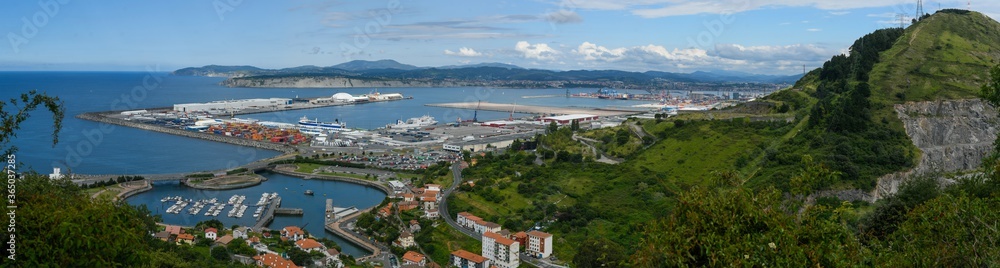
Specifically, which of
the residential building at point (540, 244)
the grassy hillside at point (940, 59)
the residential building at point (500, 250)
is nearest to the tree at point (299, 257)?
the residential building at point (500, 250)

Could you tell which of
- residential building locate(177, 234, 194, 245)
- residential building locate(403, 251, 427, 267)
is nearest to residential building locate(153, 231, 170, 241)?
residential building locate(177, 234, 194, 245)

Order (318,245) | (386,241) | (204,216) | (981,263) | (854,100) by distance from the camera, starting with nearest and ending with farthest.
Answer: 1. (981,263)
2. (318,245)
3. (386,241)
4. (854,100)
5. (204,216)

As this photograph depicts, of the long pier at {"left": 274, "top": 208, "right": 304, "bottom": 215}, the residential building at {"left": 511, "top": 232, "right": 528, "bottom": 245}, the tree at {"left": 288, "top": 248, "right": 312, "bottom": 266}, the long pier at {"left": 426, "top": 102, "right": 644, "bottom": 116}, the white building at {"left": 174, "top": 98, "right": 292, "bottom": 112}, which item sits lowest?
the long pier at {"left": 274, "top": 208, "right": 304, "bottom": 215}

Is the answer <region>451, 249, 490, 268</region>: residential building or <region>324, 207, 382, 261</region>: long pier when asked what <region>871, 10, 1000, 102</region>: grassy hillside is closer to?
<region>451, 249, 490, 268</region>: residential building

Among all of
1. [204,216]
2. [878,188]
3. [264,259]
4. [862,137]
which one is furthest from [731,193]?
[204,216]

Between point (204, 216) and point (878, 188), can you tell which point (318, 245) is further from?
point (878, 188)
